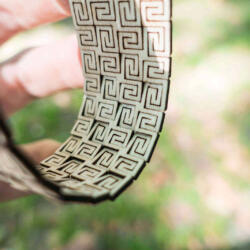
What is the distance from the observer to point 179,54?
180 cm

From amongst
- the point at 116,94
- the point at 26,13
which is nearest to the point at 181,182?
the point at 116,94

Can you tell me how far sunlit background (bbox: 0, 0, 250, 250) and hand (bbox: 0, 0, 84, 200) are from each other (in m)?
0.28

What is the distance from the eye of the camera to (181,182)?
1.29 m

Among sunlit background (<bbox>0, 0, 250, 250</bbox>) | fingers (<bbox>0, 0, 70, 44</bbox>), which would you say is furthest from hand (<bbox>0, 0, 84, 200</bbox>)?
sunlit background (<bbox>0, 0, 250, 250</bbox>)

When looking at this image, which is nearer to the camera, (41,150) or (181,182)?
(41,150)

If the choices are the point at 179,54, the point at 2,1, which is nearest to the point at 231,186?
the point at 179,54

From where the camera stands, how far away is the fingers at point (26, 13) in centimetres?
92

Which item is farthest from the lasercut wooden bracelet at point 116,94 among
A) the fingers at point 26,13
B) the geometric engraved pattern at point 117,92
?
the fingers at point 26,13

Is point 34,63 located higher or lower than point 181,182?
higher

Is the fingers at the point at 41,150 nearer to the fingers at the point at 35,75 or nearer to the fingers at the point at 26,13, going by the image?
the fingers at the point at 35,75

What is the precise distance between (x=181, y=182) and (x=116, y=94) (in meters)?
0.62

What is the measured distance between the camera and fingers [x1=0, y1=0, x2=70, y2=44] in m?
0.92

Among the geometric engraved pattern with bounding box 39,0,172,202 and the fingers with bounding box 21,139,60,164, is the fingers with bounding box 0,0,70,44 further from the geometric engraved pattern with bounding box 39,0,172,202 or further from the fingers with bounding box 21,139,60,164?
the fingers with bounding box 21,139,60,164

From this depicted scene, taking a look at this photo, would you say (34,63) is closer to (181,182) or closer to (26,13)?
(26,13)
